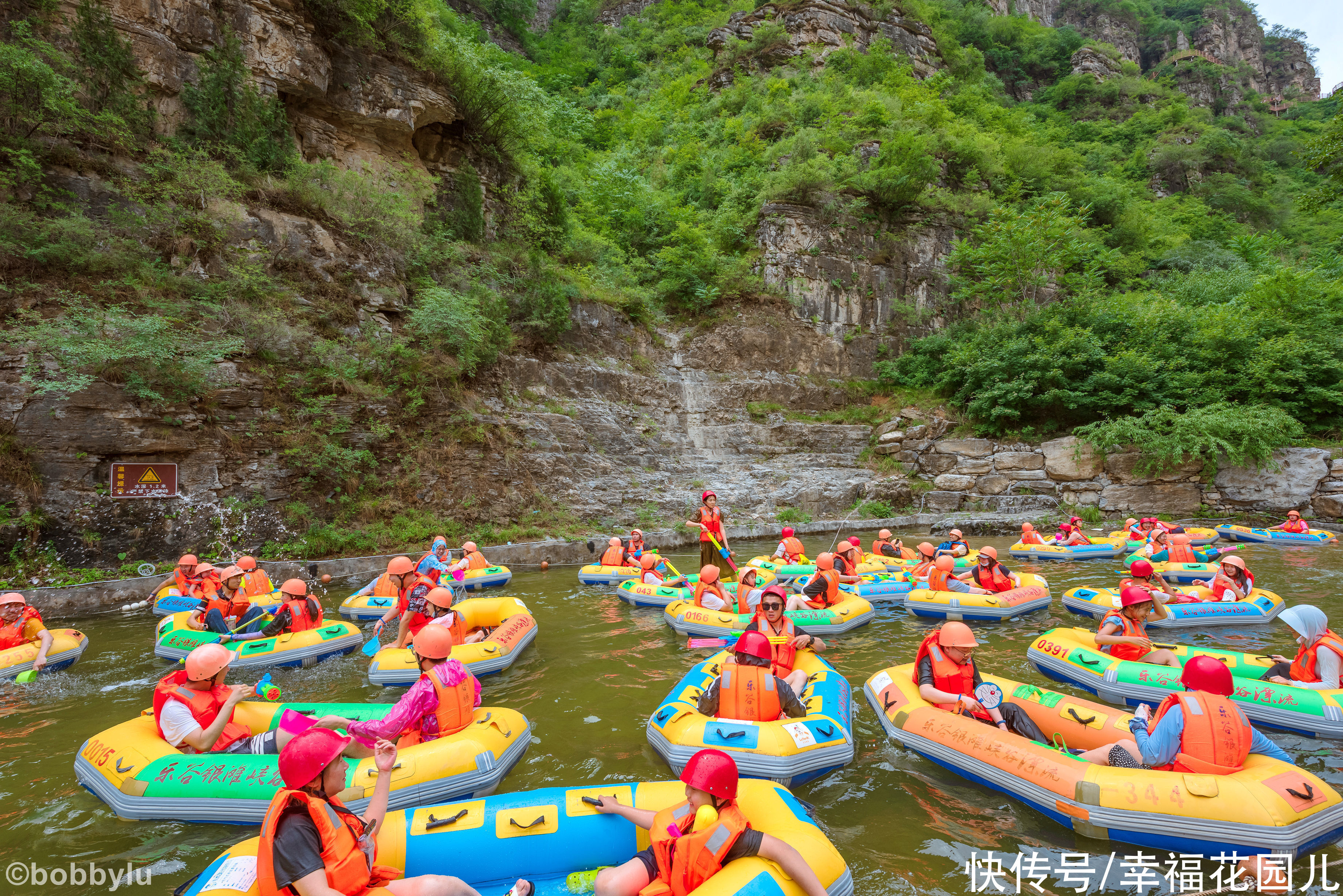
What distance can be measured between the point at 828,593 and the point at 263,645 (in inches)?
315

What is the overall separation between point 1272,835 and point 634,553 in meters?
9.89

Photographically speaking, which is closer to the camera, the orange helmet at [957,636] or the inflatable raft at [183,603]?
the orange helmet at [957,636]

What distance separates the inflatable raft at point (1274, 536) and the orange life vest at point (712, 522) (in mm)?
14687

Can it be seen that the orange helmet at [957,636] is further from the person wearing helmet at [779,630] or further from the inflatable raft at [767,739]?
the person wearing helmet at [779,630]

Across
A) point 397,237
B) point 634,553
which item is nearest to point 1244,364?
point 634,553

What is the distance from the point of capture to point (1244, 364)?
58.8 feet

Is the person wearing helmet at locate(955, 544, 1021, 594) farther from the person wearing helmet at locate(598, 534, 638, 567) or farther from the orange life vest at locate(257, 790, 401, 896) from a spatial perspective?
the orange life vest at locate(257, 790, 401, 896)

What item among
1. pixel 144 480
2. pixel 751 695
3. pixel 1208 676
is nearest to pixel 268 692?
pixel 751 695

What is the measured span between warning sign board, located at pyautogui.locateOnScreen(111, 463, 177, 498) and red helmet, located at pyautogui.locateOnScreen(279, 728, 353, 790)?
1192cm

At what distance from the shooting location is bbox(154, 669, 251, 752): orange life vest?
4371mm

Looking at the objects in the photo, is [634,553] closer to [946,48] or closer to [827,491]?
[827,491]

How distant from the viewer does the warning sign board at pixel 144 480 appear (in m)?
10.7

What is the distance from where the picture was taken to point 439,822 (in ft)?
11.1

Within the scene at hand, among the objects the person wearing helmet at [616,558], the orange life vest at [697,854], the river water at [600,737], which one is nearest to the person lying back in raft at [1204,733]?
the river water at [600,737]
